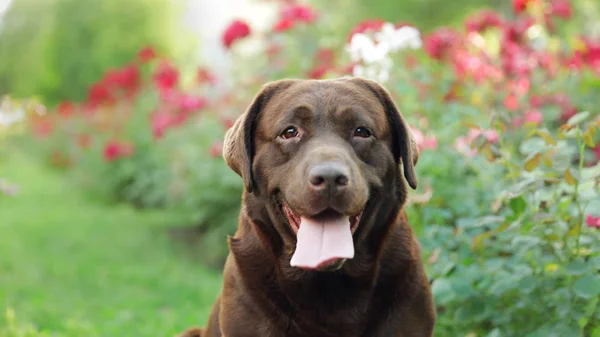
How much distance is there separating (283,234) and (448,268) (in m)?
1.13

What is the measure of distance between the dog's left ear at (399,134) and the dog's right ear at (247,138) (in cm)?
35

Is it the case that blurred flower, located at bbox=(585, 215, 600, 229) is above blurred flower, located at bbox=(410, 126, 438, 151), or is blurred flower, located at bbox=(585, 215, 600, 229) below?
below

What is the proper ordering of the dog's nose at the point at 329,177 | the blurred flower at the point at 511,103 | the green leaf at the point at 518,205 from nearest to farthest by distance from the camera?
1. the dog's nose at the point at 329,177
2. the green leaf at the point at 518,205
3. the blurred flower at the point at 511,103

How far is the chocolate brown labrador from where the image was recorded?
10.3 feet

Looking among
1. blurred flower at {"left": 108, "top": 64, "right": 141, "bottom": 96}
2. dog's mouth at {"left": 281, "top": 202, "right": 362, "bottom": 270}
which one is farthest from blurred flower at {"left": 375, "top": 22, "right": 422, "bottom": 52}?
blurred flower at {"left": 108, "top": 64, "right": 141, "bottom": 96}

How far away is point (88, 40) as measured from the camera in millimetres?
34250

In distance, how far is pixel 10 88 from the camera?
5378 cm

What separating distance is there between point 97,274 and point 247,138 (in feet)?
15.9

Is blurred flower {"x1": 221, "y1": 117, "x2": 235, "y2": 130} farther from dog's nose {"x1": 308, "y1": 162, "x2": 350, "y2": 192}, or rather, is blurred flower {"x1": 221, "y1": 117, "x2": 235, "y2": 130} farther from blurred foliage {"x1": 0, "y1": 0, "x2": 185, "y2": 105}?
blurred foliage {"x1": 0, "y1": 0, "x2": 185, "y2": 105}

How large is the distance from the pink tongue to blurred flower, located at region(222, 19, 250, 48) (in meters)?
4.85

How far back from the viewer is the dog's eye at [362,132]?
3197 mm

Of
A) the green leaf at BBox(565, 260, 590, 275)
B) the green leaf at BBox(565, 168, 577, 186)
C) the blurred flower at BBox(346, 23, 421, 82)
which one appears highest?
the blurred flower at BBox(346, 23, 421, 82)

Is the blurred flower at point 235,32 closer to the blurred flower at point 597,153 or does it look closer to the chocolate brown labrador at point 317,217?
the blurred flower at point 597,153

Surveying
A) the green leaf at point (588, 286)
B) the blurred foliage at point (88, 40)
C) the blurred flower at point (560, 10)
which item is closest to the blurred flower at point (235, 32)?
the blurred flower at point (560, 10)
